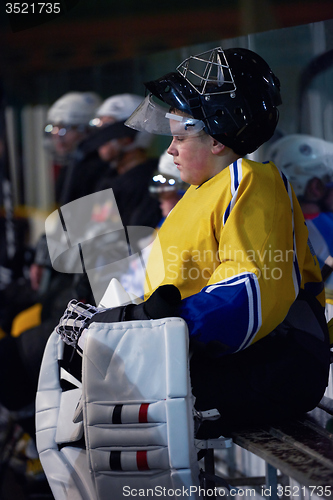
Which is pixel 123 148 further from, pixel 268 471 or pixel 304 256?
pixel 268 471

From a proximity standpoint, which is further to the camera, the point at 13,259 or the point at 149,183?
the point at 13,259

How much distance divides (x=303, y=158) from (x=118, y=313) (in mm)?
1371

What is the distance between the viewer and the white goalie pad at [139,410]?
138cm

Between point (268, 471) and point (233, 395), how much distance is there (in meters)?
0.22

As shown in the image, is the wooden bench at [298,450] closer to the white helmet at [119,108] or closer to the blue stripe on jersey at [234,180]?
the blue stripe on jersey at [234,180]

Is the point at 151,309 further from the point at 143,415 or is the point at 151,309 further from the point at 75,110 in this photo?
the point at 75,110

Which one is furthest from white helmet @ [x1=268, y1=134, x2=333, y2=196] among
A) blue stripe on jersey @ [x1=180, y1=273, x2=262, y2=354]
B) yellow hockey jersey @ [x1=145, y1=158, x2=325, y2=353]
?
blue stripe on jersey @ [x1=180, y1=273, x2=262, y2=354]

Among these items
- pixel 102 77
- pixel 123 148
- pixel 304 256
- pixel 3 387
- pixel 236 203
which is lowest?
pixel 3 387

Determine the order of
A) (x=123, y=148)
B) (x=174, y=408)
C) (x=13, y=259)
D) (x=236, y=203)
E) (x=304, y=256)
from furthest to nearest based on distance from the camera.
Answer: (x=13, y=259) < (x=123, y=148) < (x=304, y=256) < (x=236, y=203) < (x=174, y=408)

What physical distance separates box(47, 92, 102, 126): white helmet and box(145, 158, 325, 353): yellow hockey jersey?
9.54ft

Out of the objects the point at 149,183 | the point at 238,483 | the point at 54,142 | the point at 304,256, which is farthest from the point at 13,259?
the point at 304,256

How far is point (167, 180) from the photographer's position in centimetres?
279

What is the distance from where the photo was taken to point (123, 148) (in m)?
3.62

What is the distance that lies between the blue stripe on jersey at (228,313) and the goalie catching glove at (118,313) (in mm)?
54
